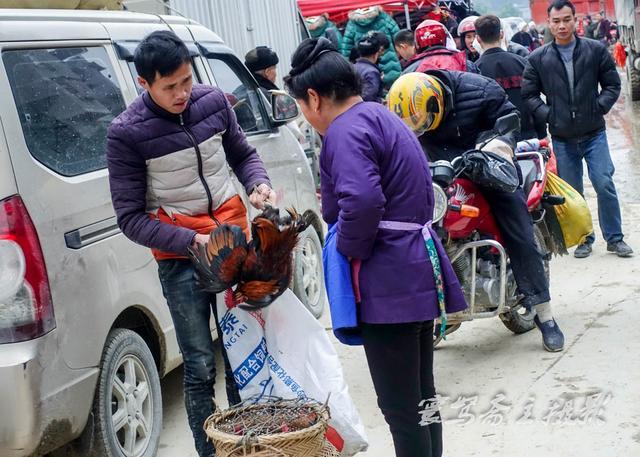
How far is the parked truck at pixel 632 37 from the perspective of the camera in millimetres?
17375

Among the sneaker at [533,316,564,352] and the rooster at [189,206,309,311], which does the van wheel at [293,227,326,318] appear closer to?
the sneaker at [533,316,564,352]

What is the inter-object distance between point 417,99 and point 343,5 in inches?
470

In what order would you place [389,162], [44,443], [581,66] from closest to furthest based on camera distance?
[389,162], [44,443], [581,66]

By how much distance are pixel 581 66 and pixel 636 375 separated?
3.13 metres

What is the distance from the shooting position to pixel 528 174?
5.58 metres

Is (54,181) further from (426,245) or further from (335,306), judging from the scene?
(426,245)

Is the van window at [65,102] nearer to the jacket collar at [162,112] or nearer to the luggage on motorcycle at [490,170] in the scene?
the jacket collar at [162,112]

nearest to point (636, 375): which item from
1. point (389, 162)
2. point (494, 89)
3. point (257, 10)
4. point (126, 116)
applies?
point (494, 89)

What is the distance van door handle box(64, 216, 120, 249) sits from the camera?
12.0ft

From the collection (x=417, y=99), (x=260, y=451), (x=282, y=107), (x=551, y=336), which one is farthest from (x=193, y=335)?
(x=551, y=336)

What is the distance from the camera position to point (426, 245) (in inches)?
126

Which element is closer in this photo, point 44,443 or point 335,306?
point 335,306

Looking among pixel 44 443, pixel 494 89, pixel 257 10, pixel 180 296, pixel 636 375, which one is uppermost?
pixel 257 10

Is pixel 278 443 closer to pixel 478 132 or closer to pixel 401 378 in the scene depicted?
pixel 401 378
